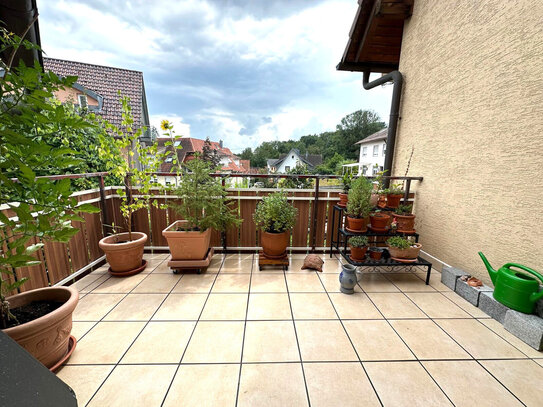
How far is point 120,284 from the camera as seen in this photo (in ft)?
7.78

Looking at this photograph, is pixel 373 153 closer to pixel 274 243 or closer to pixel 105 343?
pixel 274 243

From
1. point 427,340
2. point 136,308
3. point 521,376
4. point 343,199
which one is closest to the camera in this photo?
point 521,376

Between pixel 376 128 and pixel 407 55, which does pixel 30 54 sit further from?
pixel 376 128

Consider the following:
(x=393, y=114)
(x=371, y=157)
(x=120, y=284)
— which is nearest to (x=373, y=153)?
(x=371, y=157)

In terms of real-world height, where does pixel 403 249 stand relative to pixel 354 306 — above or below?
above

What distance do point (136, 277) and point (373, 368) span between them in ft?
8.07

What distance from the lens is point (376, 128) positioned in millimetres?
34531

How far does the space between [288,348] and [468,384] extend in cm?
108

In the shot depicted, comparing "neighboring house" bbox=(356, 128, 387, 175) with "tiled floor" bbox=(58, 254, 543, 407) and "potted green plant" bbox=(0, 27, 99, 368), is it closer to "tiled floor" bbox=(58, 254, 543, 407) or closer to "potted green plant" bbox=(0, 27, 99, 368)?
"tiled floor" bbox=(58, 254, 543, 407)

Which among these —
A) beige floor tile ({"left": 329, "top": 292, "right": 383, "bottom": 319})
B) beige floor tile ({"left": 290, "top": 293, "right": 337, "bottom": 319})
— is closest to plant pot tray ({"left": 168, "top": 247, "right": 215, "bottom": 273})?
beige floor tile ({"left": 290, "top": 293, "right": 337, "bottom": 319})

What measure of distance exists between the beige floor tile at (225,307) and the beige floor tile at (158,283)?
1.72 ft

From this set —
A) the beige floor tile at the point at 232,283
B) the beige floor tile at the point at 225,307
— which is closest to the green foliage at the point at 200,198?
the beige floor tile at the point at 232,283

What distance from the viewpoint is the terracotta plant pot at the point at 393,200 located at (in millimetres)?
2792

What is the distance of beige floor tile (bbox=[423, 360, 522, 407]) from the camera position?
123 centimetres
